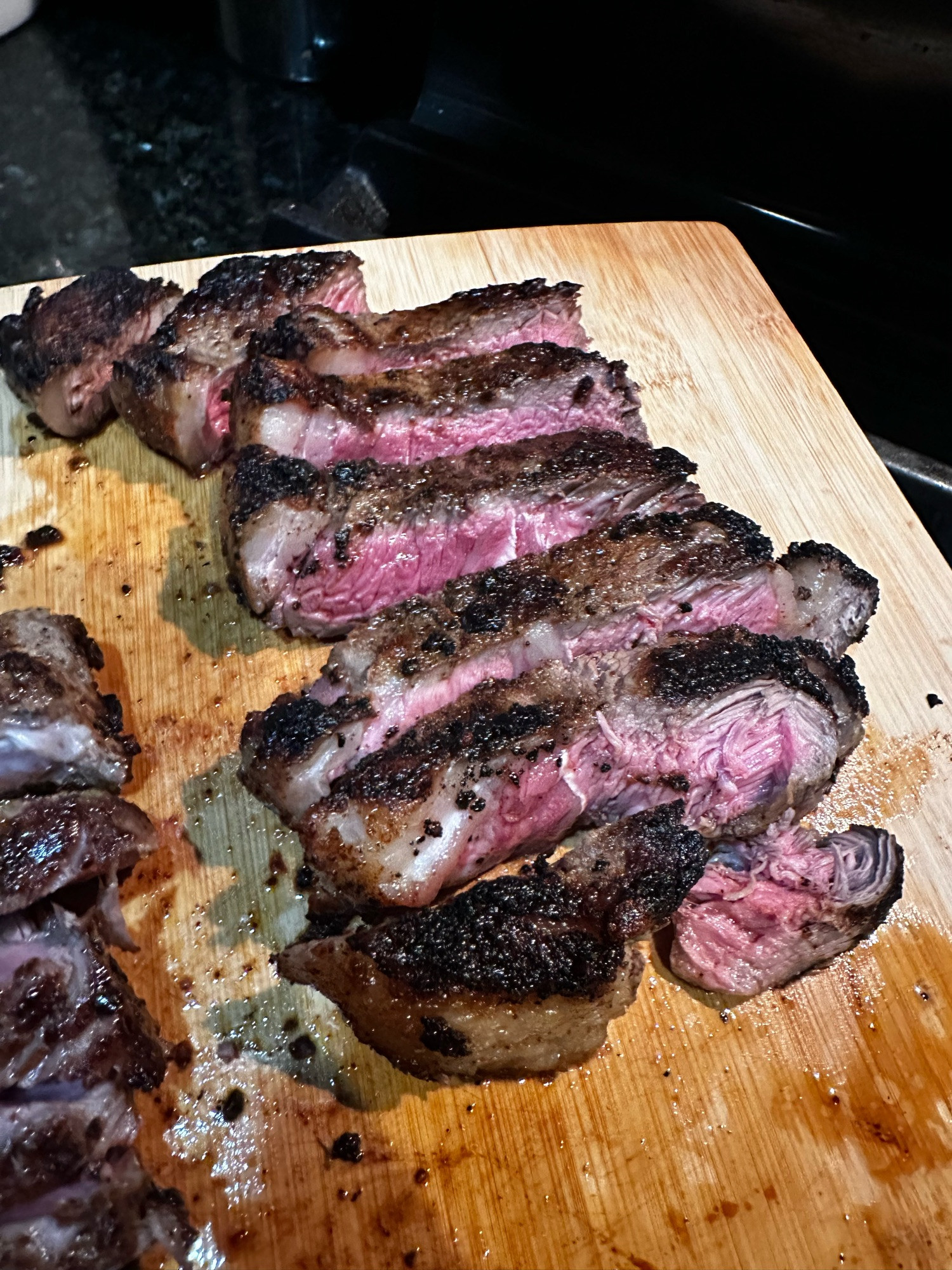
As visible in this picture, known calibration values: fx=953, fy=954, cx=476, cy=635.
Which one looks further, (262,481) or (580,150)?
(580,150)

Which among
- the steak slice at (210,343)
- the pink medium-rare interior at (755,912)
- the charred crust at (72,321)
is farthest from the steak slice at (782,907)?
the charred crust at (72,321)

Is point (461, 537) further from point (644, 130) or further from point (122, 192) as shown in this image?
point (122, 192)

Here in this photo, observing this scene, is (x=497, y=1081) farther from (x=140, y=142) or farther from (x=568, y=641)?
(x=140, y=142)

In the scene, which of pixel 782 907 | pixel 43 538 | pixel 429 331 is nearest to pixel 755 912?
pixel 782 907

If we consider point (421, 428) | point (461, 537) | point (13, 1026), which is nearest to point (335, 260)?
point (421, 428)

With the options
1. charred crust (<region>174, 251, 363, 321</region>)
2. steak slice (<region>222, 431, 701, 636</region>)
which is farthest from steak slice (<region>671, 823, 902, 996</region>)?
charred crust (<region>174, 251, 363, 321</region>)

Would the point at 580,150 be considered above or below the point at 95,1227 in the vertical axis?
above
